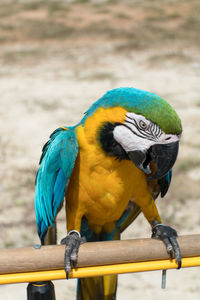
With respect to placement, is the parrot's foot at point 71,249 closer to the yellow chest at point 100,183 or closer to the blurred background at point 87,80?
the yellow chest at point 100,183

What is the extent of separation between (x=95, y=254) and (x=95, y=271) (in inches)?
1.7

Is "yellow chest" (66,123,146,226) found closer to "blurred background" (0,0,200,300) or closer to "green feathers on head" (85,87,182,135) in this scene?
"green feathers on head" (85,87,182,135)

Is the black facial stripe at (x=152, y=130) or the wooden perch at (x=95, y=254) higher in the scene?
the black facial stripe at (x=152, y=130)

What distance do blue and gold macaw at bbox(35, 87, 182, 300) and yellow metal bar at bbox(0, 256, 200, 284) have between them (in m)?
0.03

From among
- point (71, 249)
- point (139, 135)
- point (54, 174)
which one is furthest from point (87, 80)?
point (71, 249)

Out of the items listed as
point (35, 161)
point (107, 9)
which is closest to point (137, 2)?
point (107, 9)

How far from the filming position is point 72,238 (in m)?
1.33

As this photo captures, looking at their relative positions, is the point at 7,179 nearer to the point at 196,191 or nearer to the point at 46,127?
the point at 46,127

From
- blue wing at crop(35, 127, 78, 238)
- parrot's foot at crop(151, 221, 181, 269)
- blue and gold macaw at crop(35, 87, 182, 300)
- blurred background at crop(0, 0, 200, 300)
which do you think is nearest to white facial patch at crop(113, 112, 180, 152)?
blue and gold macaw at crop(35, 87, 182, 300)

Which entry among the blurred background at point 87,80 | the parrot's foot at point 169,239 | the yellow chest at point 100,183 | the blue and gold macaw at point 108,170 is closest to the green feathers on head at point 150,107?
the blue and gold macaw at point 108,170

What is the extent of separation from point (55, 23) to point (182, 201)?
6.25 m

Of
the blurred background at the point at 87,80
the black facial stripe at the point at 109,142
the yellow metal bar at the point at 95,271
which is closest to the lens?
the yellow metal bar at the point at 95,271

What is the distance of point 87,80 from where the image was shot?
222 inches

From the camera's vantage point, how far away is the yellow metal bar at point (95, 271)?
1.11 meters
